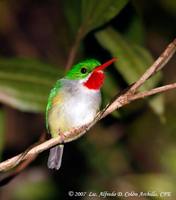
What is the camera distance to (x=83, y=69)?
2.63 m

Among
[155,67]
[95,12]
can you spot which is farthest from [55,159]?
[155,67]

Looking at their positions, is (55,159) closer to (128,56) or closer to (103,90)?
(103,90)

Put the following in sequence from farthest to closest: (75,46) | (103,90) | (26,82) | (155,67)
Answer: (103,90), (26,82), (75,46), (155,67)

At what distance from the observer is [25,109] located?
2539 millimetres

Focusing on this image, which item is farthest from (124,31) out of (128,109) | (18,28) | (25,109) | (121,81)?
(18,28)

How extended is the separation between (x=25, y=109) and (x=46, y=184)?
1.23m

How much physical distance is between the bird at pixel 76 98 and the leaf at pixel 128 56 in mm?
102

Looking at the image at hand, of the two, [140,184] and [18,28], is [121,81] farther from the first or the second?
[18,28]

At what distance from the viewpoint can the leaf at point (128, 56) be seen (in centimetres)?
246

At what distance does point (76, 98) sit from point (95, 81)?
A: 0.13 m

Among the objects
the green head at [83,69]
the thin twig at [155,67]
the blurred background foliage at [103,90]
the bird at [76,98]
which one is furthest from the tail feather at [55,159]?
the thin twig at [155,67]

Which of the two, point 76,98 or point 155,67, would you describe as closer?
point 155,67

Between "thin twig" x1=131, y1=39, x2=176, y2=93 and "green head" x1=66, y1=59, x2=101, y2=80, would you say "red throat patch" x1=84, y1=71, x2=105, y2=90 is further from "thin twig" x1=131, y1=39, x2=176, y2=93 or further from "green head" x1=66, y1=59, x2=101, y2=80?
"thin twig" x1=131, y1=39, x2=176, y2=93

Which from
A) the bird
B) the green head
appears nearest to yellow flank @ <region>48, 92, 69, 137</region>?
the bird
